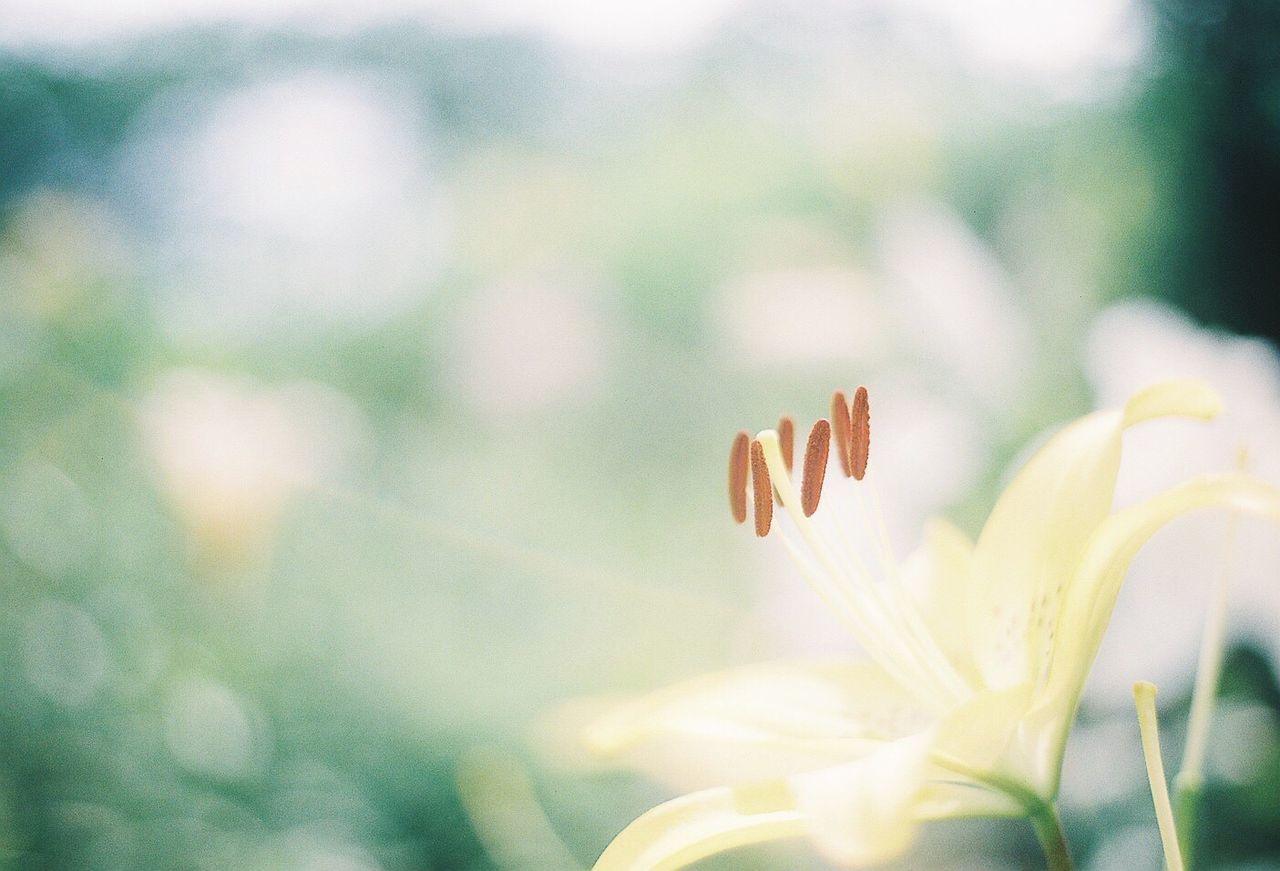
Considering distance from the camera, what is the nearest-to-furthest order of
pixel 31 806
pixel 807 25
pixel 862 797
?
1. pixel 862 797
2. pixel 31 806
3. pixel 807 25

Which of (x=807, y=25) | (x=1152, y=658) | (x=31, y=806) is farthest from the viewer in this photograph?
(x=807, y=25)

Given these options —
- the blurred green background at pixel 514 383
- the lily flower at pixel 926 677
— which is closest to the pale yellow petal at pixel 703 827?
the lily flower at pixel 926 677

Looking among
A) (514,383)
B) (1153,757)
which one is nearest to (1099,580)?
(1153,757)

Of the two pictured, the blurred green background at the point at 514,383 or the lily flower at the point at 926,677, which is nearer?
the lily flower at the point at 926,677

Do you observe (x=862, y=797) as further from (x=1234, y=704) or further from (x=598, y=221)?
(x=598, y=221)

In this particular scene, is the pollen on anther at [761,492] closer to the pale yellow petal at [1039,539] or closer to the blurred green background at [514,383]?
the pale yellow petal at [1039,539]

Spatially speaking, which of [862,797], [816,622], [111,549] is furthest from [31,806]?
[862,797]

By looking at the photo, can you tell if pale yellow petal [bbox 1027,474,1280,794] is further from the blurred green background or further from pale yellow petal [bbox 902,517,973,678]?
the blurred green background
